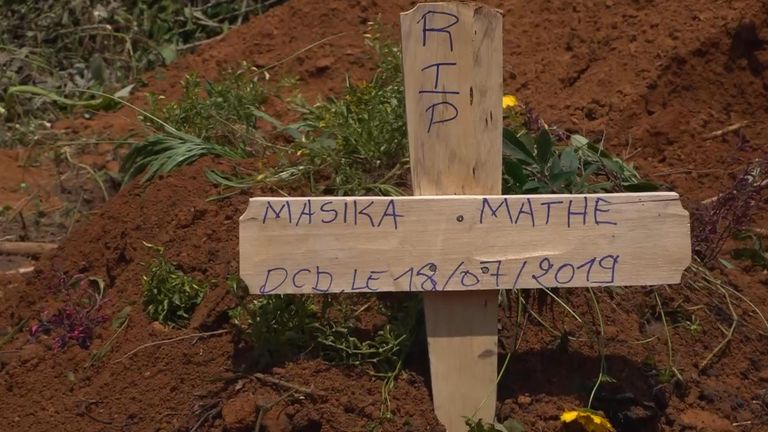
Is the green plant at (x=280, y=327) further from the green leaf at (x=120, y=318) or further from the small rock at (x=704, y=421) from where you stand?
the small rock at (x=704, y=421)

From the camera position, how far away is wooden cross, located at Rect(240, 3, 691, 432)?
2.91 meters

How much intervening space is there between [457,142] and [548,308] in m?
0.65

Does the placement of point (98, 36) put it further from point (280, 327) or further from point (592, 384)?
point (592, 384)

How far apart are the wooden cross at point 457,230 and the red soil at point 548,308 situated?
27cm

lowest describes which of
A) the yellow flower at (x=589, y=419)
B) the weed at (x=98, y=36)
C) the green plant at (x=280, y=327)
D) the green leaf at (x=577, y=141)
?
the weed at (x=98, y=36)

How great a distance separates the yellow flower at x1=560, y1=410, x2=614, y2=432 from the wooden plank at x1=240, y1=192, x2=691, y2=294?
0.33 metres

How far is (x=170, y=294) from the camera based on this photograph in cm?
341

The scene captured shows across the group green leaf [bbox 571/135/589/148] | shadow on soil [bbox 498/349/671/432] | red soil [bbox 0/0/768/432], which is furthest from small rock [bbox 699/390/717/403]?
green leaf [bbox 571/135/589/148]

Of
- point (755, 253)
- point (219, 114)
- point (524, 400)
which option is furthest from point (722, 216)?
point (219, 114)

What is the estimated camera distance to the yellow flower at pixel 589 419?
9.77 feet

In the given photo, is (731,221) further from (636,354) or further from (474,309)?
(474,309)

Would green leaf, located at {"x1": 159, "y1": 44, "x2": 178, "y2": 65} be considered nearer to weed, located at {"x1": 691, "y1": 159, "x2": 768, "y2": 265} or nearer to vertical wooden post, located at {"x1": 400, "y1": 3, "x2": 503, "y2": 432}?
weed, located at {"x1": 691, "y1": 159, "x2": 768, "y2": 265}

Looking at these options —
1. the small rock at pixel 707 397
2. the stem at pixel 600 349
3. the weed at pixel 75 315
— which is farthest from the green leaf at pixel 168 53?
the small rock at pixel 707 397

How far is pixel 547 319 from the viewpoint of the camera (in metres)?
3.33
